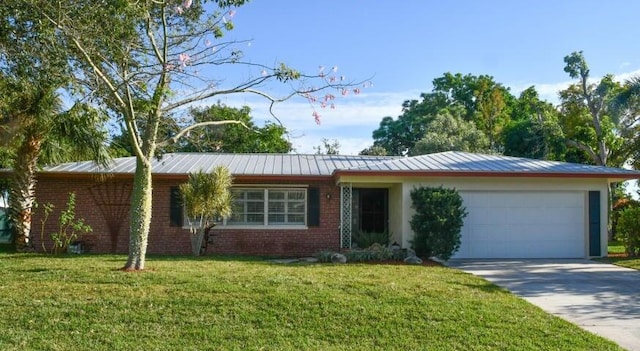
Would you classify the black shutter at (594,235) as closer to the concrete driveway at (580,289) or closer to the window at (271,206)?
the concrete driveway at (580,289)

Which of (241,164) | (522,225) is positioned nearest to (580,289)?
(522,225)

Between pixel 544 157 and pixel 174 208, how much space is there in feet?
60.5

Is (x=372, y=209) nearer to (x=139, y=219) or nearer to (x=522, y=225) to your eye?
(x=522, y=225)

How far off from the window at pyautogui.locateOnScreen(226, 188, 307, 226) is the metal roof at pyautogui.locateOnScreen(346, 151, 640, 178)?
244 centimetres

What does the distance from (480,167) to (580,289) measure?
6097mm

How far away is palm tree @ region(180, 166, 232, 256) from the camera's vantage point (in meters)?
15.4

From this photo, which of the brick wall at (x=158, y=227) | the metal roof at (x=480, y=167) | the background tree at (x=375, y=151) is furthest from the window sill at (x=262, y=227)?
the background tree at (x=375, y=151)

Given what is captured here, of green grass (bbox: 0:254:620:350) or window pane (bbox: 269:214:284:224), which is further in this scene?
window pane (bbox: 269:214:284:224)

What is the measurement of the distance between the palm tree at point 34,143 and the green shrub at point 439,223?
26.3ft

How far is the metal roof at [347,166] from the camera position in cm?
1556

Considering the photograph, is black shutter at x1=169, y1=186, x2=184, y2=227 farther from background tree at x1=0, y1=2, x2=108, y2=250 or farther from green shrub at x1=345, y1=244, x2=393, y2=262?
green shrub at x1=345, y1=244, x2=393, y2=262

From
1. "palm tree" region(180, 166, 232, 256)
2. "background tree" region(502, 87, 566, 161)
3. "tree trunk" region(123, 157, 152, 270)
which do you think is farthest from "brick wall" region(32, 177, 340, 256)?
"background tree" region(502, 87, 566, 161)

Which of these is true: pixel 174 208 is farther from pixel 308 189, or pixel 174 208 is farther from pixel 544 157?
pixel 544 157

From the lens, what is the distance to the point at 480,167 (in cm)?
1616
